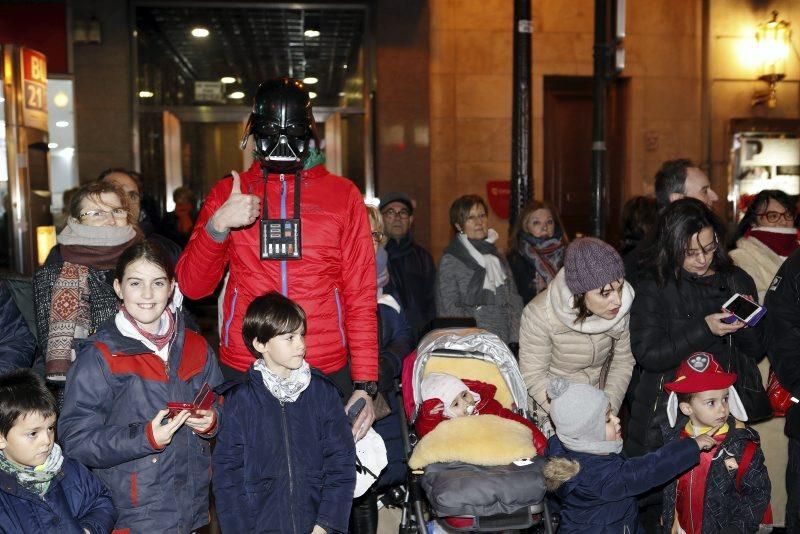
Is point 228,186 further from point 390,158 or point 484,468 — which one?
point 390,158

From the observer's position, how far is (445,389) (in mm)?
4504

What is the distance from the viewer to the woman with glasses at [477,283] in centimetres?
682

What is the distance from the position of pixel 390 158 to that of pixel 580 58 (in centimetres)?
286

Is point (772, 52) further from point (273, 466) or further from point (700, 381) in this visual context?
point (273, 466)

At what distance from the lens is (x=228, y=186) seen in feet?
13.6

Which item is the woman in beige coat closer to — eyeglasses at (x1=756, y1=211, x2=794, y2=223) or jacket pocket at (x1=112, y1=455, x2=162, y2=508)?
eyeglasses at (x1=756, y1=211, x2=794, y2=223)

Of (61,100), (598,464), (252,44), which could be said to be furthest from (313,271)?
(252,44)

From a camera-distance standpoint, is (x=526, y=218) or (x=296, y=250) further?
(x=526, y=218)

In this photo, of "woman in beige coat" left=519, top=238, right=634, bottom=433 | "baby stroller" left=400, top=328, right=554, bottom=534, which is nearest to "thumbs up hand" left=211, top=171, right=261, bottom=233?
"baby stroller" left=400, top=328, right=554, bottom=534

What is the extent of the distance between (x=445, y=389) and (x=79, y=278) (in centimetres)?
184

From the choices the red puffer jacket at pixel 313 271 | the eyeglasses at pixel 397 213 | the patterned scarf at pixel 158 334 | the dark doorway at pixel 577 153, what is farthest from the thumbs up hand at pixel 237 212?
the dark doorway at pixel 577 153

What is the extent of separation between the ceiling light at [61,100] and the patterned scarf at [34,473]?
8.66m

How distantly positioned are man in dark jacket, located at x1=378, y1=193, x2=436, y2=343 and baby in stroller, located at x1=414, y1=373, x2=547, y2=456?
2321 millimetres

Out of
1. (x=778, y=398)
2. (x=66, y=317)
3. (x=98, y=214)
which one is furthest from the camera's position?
(x=778, y=398)
